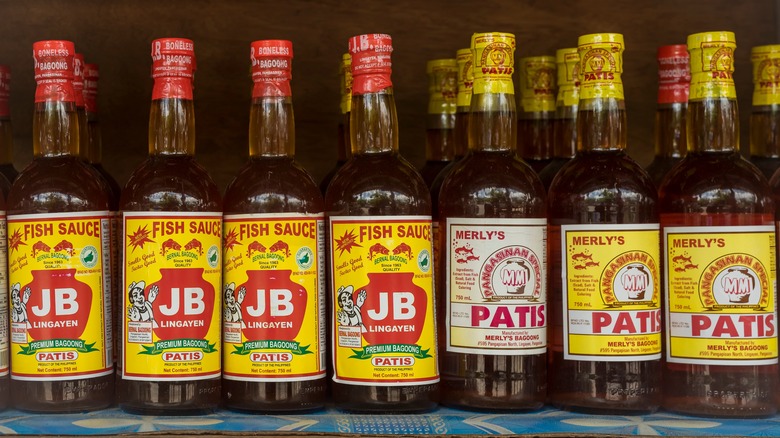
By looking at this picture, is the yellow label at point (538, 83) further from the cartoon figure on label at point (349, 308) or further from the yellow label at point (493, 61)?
the cartoon figure on label at point (349, 308)

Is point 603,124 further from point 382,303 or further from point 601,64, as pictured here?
point 382,303

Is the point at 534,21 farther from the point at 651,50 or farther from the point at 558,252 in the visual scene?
the point at 558,252

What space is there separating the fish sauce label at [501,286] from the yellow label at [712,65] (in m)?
0.30

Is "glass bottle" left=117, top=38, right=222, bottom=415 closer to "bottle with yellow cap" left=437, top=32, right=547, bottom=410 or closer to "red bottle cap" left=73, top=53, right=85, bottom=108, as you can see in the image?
"red bottle cap" left=73, top=53, right=85, bottom=108

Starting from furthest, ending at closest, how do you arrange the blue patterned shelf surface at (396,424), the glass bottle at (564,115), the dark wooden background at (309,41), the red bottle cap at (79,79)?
the dark wooden background at (309,41), the glass bottle at (564,115), the red bottle cap at (79,79), the blue patterned shelf surface at (396,424)

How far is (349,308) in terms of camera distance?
126 cm

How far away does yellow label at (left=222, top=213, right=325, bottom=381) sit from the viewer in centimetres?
126

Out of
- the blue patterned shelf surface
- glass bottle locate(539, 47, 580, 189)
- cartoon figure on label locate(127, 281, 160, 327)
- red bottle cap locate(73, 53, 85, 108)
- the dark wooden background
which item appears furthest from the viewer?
the dark wooden background

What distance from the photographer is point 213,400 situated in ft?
4.12

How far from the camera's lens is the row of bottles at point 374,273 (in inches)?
49.0

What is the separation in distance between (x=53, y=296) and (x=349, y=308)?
15.1 inches

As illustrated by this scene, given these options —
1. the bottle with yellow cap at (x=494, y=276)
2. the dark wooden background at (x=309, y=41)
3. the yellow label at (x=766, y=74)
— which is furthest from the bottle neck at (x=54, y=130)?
the yellow label at (x=766, y=74)

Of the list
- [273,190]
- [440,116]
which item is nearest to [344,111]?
[440,116]

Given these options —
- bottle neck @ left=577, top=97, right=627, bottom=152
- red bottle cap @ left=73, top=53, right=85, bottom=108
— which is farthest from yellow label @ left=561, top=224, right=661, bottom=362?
red bottle cap @ left=73, top=53, right=85, bottom=108
